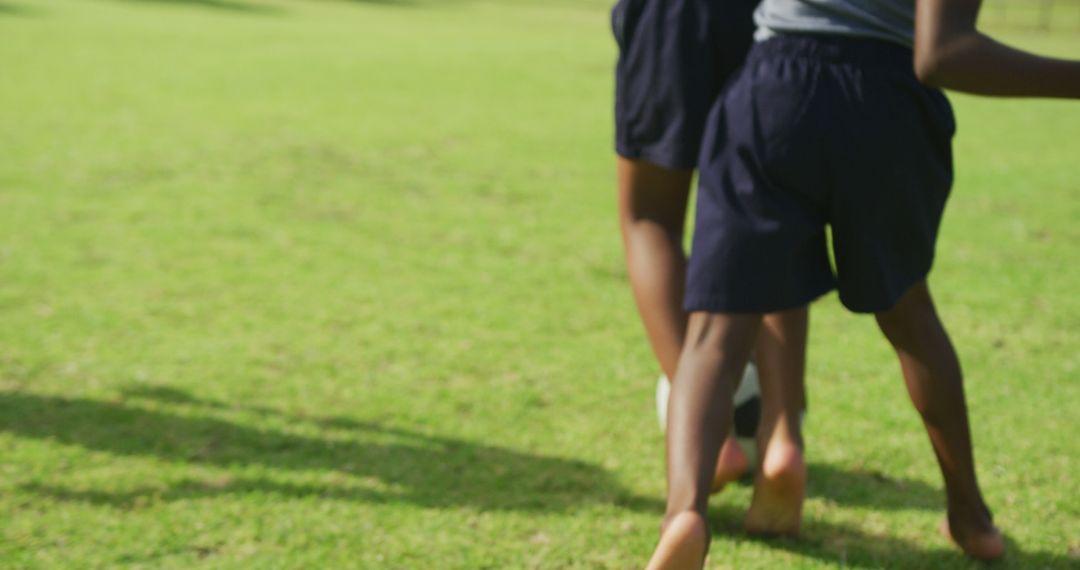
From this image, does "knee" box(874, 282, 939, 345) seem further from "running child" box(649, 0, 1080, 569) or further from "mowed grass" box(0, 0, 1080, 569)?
"mowed grass" box(0, 0, 1080, 569)

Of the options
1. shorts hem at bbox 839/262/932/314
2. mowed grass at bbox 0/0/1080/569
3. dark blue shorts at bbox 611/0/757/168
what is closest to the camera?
shorts hem at bbox 839/262/932/314

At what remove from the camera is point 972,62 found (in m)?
2.53

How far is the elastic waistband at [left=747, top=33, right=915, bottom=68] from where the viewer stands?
9.06ft

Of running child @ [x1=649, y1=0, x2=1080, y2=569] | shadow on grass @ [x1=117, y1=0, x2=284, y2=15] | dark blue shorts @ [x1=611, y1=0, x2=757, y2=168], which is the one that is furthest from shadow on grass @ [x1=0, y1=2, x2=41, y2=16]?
running child @ [x1=649, y1=0, x2=1080, y2=569]

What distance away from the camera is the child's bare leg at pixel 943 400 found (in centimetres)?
305

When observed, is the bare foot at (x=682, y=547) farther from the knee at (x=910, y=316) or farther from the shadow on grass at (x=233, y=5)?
the shadow on grass at (x=233, y=5)

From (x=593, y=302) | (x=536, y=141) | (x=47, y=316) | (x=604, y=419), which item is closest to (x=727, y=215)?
(x=604, y=419)

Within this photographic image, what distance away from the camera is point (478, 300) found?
586 centimetres

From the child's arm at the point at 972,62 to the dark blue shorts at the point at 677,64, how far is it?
690 mm

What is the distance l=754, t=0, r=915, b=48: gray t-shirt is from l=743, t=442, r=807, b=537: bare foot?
1.04 metres

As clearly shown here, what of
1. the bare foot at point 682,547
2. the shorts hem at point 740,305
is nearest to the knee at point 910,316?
the shorts hem at point 740,305

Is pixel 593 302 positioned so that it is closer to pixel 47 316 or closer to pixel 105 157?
pixel 47 316

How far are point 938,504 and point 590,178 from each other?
5.72 metres

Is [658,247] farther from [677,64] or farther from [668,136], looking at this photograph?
[677,64]
